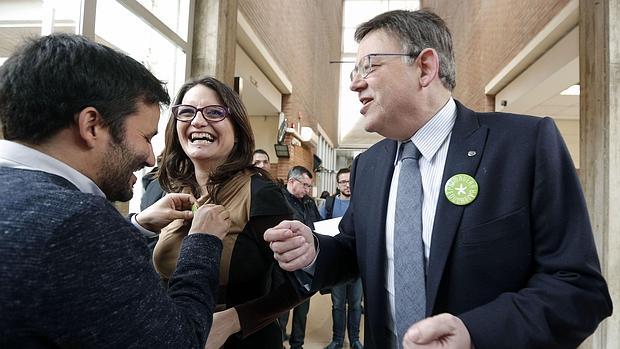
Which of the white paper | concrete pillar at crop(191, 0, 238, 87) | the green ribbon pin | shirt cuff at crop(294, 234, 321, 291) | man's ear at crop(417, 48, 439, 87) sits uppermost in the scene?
concrete pillar at crop(191, 0, 238, 87)

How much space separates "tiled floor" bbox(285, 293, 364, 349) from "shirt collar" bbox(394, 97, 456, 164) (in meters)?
3.80

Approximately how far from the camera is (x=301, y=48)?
11312 millimetres

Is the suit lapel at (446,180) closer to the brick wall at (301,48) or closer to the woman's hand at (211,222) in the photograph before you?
the woman's hand at (211,222)

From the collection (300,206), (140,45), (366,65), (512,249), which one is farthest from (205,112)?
(300,206)

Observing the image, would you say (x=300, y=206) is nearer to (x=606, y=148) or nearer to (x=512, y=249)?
(x=606, y=148)

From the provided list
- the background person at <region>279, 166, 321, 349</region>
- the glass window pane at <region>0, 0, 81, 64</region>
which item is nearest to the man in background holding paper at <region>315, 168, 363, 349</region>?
the background person at <region>279, 166, 321, 349</region>

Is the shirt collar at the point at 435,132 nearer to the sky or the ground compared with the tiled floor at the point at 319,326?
nearer to the sky

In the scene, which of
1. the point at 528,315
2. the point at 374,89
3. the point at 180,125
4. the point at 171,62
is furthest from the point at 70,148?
the point at 171,62

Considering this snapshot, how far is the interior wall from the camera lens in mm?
7500

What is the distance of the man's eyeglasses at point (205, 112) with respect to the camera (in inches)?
63.2

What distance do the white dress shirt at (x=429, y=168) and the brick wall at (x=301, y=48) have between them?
204 inches

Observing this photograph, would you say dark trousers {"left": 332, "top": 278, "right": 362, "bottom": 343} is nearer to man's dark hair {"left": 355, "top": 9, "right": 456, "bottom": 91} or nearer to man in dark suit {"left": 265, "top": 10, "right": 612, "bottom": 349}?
man in dark suit {"left": 265, "top": 10, "right": 612, "bottom": 349}

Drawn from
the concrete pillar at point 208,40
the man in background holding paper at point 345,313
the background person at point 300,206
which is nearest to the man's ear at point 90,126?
the concrete pillar at point 208,40

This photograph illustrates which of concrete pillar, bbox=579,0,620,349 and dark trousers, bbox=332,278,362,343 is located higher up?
concrete pillar, bbox=579,0,620,349
